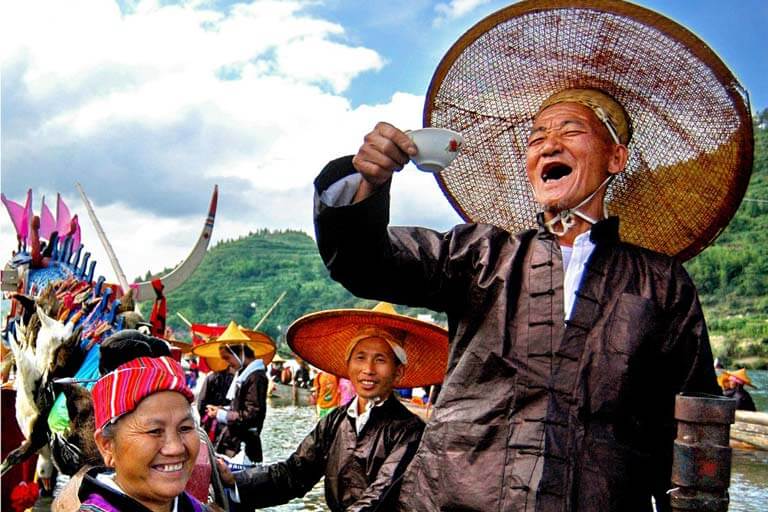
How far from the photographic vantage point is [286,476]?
339cm

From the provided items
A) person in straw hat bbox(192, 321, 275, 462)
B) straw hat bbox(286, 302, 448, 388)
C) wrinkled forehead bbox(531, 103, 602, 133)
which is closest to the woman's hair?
wrinkled forehead bbox(531, 103, 602, 133)

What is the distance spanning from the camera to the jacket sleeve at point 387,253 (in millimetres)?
1794

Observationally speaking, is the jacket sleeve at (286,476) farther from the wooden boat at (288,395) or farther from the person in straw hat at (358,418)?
the wooden boat at (288,395)

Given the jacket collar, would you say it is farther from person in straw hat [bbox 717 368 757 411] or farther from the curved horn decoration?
person in straw hat [bbox 717 368 757 411]

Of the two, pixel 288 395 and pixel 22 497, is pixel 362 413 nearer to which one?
pixel 22 497

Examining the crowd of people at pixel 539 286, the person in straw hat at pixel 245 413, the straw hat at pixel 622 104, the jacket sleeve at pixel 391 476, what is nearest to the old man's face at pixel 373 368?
the jacket sleeve at pixel 391 476

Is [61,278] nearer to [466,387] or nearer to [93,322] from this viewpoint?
[93,322]

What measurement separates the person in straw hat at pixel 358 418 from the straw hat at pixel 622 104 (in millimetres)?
1147

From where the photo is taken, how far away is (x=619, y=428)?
1.89m

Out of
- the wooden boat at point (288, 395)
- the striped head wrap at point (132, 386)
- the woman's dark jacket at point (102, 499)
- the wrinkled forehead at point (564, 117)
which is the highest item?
the wrinkled forehead at point (564, 117)

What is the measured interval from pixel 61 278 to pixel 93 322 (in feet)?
4.60

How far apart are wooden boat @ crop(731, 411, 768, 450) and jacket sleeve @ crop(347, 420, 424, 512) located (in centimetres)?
1031

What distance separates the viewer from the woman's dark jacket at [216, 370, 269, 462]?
743cm

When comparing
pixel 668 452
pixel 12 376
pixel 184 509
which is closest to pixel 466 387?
pixel 668 452
